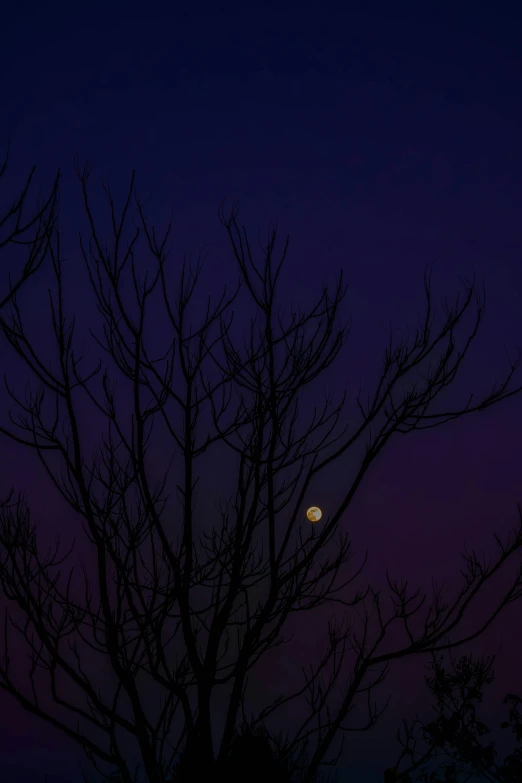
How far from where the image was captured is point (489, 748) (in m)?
8.62

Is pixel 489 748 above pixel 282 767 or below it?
above

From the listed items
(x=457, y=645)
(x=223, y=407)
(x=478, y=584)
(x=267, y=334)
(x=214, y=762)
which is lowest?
(x=214, y=762)

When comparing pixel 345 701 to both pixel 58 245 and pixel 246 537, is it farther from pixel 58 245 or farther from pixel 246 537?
pixel 58 245

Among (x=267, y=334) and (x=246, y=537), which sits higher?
(x=267, y=334)

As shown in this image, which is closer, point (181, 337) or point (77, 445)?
point (77, 445)

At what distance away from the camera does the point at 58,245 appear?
12.3 feet

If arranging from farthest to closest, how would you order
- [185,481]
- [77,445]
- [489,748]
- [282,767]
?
[489,748]
[282,767]
[185,481]
[77,445]

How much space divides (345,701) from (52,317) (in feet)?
8.61

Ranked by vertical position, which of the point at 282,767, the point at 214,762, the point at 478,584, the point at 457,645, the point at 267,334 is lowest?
the point at 214,762

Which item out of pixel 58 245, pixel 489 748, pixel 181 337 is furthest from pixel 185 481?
pixel 489 748

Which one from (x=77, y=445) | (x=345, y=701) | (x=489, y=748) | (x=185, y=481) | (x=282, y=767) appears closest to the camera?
(x=77, y=445)

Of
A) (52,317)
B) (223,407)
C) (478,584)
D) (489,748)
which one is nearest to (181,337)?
(223,407)

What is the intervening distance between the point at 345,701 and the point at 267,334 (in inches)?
82.5

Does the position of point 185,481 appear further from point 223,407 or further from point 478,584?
point 478,584
